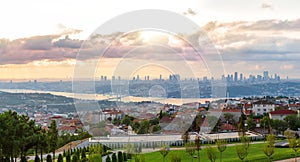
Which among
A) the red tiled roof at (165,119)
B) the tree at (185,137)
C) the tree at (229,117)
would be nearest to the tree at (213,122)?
the red tiled roof at (165,119)

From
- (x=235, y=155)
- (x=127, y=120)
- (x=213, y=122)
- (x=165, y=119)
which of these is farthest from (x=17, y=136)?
(x=213, y=122)

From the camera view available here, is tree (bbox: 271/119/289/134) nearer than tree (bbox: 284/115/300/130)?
Yes

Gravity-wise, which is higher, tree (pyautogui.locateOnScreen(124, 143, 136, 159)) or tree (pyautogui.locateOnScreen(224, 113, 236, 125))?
tree (pyautogui.locateOnScreen(124, 143, 136, 159))

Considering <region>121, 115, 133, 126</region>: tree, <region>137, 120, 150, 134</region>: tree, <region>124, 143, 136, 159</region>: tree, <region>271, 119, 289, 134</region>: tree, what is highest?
<region>121, 115, 133, 126</region>: tree

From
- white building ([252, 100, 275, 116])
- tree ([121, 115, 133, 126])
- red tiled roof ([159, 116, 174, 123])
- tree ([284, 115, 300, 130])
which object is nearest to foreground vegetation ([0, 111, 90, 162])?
tree ([121, 115, 133, 126])

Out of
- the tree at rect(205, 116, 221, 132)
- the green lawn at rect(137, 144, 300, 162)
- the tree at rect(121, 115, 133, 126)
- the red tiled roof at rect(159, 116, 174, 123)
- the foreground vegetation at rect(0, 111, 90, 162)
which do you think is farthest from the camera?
the tree at rect(205, 116, 221, 132)

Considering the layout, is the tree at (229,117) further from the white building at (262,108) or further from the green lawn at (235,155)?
the green lawn at (235,155)

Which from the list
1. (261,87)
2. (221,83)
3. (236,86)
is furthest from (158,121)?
(261,87)

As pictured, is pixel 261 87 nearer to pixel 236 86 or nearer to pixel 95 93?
pixel 236 86

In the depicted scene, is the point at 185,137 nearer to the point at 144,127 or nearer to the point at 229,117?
the point at 144,127

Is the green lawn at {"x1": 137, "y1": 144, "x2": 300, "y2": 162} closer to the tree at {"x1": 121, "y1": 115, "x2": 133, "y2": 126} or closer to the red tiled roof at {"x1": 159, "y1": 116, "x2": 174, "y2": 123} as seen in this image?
the tree at {"x1": 121, "y1": 115, "x2": 133, "y2": 126}

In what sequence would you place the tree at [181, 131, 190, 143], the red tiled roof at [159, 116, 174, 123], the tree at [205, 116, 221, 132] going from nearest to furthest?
the tree at [181, 131, 190, 143]
the red tiled roof at [159, 116, 174, 123]
the tree at [205, 116, 221, 132]
